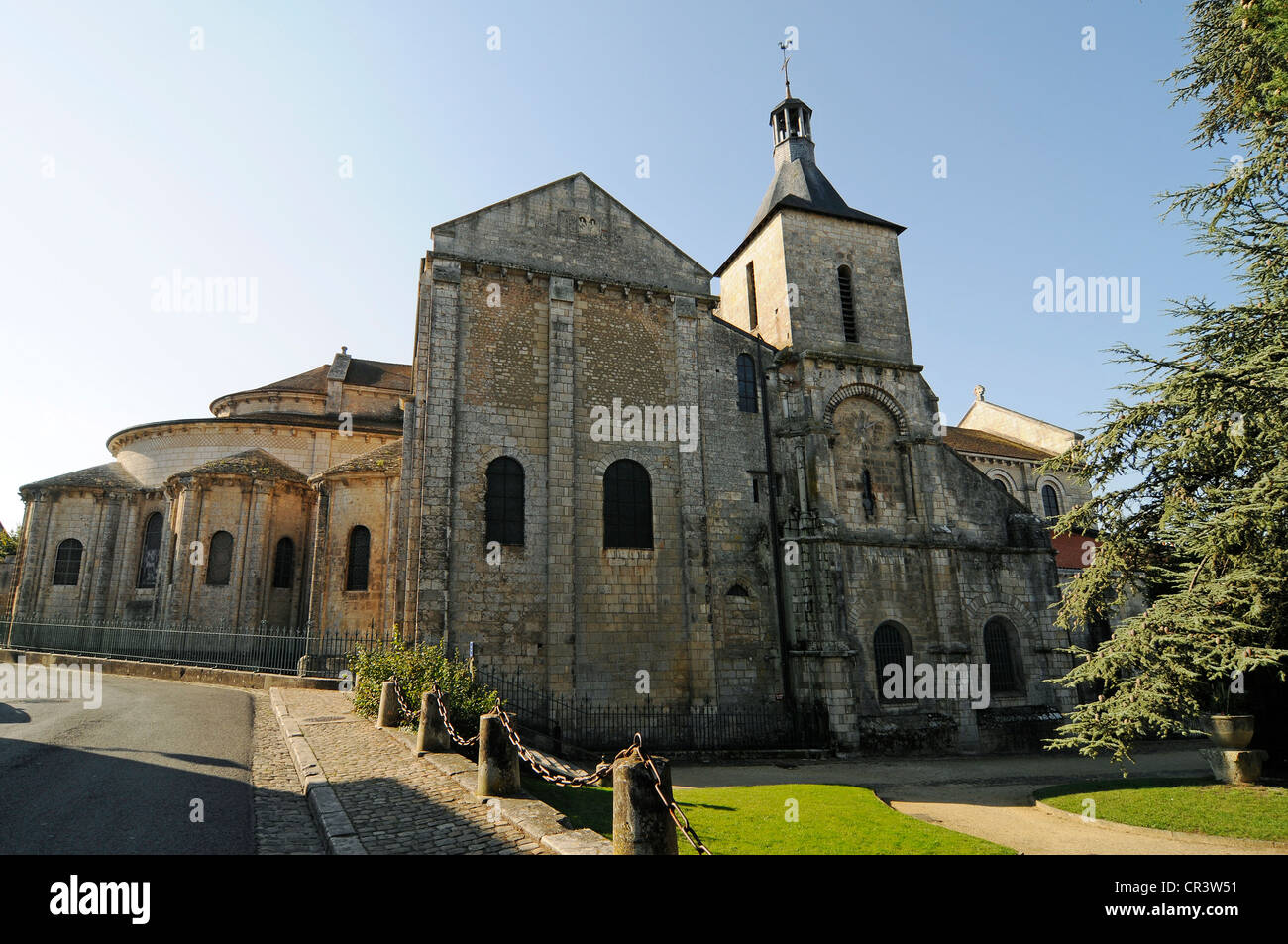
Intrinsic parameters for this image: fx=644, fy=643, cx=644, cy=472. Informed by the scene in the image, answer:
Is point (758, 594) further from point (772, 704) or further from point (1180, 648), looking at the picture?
point (1180, 648)

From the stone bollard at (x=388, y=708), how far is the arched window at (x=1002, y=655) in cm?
1499

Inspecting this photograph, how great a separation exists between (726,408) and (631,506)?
3.97 m

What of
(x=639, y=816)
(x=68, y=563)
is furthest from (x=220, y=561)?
(x=639, y=816)

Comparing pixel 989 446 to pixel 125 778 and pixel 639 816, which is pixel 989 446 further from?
pixel 125 778

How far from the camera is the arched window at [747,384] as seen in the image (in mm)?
18047

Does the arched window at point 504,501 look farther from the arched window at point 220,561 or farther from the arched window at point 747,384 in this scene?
the arched window at point 220,561

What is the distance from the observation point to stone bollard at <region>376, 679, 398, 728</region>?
11273 mm

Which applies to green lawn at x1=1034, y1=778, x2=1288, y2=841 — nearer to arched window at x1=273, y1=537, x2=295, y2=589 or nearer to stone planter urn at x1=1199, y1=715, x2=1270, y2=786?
stone planter urn at x1=1199, y1=715, x2=1270, y2=786

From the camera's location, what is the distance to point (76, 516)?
79.4 feet

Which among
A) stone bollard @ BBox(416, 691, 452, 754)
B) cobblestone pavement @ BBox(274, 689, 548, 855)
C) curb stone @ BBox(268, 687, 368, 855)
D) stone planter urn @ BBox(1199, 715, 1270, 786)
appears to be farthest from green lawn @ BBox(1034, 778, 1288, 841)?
curb stone @ BBox(268, 687, 368, 855)

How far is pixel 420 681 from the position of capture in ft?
38.5

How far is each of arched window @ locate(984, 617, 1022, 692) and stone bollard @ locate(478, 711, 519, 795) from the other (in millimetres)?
15099
